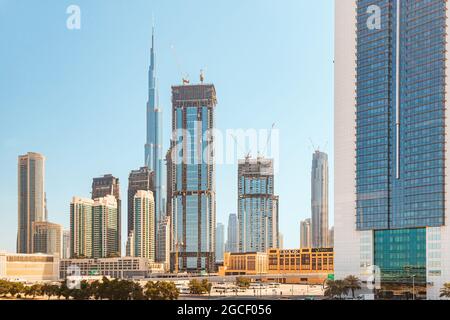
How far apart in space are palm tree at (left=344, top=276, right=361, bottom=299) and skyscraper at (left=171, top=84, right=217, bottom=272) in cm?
236

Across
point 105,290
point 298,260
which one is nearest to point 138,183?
point 298,260

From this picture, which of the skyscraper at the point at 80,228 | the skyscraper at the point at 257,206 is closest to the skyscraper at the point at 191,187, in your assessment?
the skyscraper at the point at 257,206

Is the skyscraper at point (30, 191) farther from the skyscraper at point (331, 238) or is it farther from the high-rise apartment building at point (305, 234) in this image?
the skyscraper at point (331, 238)

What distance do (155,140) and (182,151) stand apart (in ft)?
8.04

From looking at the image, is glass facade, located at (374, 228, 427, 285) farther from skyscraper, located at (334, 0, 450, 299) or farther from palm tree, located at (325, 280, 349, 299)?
palm tree, located at (325, 280, 349, 299)

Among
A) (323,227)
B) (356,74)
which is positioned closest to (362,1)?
(356,74)

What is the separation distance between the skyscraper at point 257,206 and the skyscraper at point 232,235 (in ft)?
0.24

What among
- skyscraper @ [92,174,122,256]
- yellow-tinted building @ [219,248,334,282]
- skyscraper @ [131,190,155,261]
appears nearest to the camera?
yellow-tinted building @ [219,248,334,282]

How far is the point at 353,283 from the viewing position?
404 inches

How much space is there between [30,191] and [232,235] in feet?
11.4

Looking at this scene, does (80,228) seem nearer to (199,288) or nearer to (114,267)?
(114,267)

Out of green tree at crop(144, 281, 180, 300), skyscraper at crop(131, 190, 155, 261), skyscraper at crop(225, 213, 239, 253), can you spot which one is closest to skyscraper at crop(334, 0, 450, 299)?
skyscraper at crop(225, 213, 239, 253)

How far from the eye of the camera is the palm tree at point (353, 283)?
9828 millimetres

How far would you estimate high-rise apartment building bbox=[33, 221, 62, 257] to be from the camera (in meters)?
8.46
